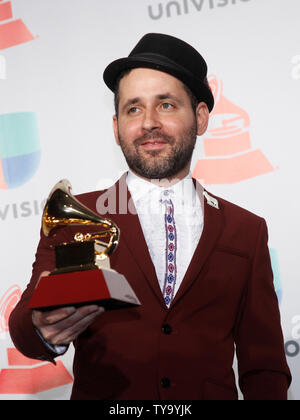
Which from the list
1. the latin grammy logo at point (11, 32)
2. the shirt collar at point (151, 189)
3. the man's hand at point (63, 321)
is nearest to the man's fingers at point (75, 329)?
the man's hand at point (63, 321)

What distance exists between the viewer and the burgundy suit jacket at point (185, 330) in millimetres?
1896

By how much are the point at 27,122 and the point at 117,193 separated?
2.93 ft

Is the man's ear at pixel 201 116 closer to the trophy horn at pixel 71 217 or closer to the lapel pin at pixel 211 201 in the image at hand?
the lapel pin at pixel 211 201

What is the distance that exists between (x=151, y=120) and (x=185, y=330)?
2.24 ft

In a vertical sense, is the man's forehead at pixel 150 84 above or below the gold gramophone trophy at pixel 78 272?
above

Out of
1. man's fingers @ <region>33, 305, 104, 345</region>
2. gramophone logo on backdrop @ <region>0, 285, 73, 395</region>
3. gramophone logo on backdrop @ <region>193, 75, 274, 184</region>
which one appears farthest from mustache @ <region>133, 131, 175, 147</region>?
gramophone logo on backdrop @ <region>0, 285, 73, 395</region>

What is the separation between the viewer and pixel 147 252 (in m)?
1.99

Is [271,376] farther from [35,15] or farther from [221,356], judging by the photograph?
[35,15]

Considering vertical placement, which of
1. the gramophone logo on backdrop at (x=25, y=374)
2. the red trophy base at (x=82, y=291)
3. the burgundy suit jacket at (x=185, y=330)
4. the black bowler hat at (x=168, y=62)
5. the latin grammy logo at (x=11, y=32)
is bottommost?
the gramophone logo on backdrop at (x=25, y=374)

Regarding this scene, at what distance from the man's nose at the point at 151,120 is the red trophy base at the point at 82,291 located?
0.66m

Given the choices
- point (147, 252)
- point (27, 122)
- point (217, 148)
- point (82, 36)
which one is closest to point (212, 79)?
point (217, 148)

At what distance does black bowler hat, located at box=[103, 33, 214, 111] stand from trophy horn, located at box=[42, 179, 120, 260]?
625mm

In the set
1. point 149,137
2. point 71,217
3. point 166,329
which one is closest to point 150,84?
point 149,137

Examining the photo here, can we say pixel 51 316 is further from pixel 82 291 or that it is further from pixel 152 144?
pixel 152 144
